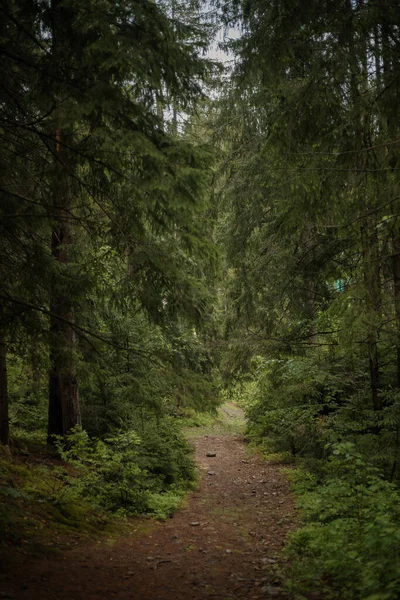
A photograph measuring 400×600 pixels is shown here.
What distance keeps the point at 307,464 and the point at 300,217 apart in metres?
6.03

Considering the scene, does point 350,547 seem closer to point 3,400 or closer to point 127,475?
point 127,475

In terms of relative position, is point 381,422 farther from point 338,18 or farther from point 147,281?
point 338,18

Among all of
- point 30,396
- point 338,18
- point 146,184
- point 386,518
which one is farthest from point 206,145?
point 30,396

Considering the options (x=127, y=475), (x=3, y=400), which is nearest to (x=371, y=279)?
(x=127, y=475)

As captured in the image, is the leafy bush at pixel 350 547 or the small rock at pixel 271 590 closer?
the leafy bush at pixel 350 547

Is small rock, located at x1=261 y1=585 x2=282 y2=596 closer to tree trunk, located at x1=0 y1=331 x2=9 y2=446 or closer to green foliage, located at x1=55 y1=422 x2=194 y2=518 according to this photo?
green foliage, located at x1=55 y1=422 x2=194 y2=518

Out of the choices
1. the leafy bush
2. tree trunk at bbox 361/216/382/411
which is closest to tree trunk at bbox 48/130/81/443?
the leafy bush

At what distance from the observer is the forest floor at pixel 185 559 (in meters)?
4.76

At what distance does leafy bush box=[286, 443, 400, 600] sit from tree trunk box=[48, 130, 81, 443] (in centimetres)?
391

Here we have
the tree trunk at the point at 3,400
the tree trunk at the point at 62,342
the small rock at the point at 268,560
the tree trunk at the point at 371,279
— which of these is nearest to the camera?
the small rock at the point at 268,560

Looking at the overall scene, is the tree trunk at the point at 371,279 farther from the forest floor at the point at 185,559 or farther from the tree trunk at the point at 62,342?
the tree trunk at the point at 62,342

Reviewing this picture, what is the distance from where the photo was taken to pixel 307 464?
10.3 m

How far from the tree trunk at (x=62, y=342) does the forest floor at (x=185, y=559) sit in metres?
2.46

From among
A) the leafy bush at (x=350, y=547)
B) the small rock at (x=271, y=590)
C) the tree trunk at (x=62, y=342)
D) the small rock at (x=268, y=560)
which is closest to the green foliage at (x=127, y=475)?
the tree trunk at (x=62, y=342)
